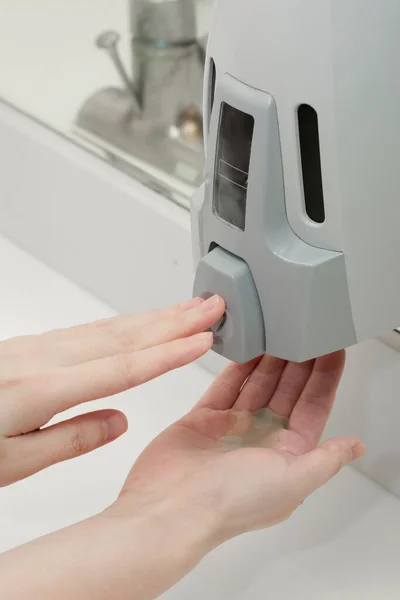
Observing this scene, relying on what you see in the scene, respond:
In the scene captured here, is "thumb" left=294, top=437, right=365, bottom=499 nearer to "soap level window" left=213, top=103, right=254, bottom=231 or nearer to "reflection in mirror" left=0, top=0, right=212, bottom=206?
"soap level window" left=213, top=103, right=254, bottom=231

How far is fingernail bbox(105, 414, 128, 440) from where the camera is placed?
1.84ft

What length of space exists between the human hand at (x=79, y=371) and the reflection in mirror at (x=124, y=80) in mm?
290

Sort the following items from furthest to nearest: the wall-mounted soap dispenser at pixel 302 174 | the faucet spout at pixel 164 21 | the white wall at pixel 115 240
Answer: the faucet spout at pixel 164 21, the white wall at pixel 115 240, the wall-mounted soap dispenser at pixel 302 174

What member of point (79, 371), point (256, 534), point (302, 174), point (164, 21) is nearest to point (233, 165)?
point (302, 174)

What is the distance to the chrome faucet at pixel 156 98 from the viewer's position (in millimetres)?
903

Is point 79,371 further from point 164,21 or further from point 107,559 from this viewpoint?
point 164,21

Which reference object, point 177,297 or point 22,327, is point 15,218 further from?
point 177,297

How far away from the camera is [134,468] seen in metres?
0.62

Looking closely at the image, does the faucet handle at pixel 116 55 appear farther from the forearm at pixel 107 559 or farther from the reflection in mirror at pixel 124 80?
the forearm at pixel 107 559

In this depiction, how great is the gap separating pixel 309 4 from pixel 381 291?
6.3 inches

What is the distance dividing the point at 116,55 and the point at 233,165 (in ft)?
1.56

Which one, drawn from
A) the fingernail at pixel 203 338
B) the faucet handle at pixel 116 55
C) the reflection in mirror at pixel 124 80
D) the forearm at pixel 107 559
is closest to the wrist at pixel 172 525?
the forearm at pixel 107 559

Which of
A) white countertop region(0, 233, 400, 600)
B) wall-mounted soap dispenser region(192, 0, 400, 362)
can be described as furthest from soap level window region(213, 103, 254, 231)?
white countertop region(0, 233, 400, 600)

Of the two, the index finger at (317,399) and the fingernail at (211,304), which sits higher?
the fingernail at (211,304)
